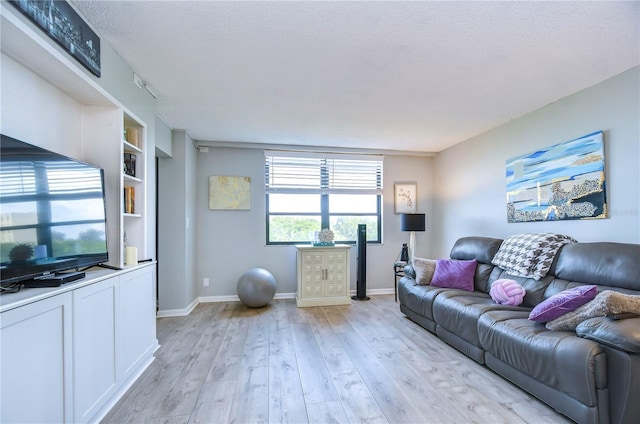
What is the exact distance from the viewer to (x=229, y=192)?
4.41m

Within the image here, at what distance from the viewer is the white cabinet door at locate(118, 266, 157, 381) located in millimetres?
2027

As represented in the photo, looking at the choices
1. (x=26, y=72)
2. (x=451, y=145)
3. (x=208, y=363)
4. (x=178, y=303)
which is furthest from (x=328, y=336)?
(x=451, y=145)

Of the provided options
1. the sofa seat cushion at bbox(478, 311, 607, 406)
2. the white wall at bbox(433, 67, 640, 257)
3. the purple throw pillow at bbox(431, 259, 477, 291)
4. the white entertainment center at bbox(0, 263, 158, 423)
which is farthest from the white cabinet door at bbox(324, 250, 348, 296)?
the white entertainment center at bbox(0, 263, 158, 423)

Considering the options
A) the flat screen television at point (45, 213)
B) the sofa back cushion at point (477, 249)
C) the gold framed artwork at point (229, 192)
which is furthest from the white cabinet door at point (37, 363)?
the sofa back cushion at point (477, 249)

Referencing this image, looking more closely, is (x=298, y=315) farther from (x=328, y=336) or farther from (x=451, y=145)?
(x=451, y=145)

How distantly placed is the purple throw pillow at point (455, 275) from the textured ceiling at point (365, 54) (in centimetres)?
175

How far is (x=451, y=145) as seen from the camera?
15.0 ft

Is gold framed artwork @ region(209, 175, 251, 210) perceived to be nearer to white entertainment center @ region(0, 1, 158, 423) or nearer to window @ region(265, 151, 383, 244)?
window @ region(265, 151, 383, 244)

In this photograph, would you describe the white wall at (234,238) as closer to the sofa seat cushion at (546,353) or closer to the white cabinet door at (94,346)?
the white cabinet door at (94,346)

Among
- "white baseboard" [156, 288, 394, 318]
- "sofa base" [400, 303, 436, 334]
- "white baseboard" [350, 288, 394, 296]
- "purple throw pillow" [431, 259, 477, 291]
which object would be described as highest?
"purple throw pillow" [431, 259, 477, 291]

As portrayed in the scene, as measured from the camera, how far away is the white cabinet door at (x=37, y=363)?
1.14m

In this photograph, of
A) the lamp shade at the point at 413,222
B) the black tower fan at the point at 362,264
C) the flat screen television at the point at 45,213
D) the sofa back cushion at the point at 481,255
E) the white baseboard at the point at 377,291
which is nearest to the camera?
the flat screen television at the point at 45,213

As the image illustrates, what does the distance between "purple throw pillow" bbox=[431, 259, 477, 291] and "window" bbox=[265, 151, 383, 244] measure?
170cm

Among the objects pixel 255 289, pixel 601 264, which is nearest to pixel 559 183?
pixel 601 264
